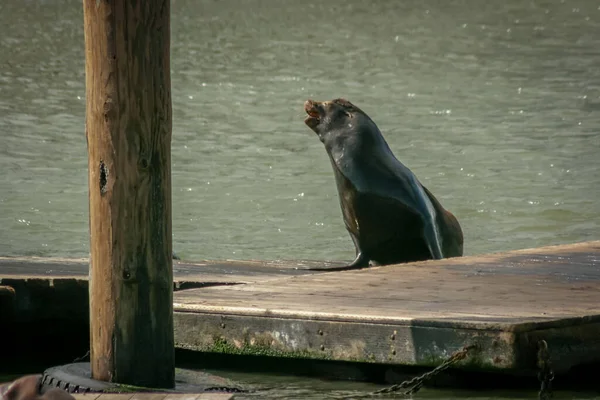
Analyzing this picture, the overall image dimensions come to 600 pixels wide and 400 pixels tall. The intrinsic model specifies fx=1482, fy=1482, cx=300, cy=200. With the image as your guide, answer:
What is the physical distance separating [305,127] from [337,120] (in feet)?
46.4

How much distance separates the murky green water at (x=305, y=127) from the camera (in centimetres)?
1582

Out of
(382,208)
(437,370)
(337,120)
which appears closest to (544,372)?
(437,370)

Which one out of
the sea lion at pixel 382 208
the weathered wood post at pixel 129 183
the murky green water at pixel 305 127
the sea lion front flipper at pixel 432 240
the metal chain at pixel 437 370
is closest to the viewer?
the weathered wood post at pixel 129 183

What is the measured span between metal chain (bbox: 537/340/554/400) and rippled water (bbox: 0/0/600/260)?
7228 millimetres

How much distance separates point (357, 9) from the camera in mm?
47969

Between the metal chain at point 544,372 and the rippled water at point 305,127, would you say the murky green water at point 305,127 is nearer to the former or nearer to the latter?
the rippled water at point 305,127

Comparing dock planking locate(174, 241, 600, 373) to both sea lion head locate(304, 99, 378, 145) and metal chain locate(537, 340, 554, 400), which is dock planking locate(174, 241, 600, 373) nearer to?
metal chain locate(537, 340, 554, 400)

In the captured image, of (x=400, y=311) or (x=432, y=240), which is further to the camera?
(x=432, y=240)

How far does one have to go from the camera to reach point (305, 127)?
24.0 m

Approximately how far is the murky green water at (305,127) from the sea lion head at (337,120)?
3.39 meters

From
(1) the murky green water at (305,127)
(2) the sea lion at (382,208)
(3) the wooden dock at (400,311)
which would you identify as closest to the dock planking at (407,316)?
(3) the wooden dock at (400,311)

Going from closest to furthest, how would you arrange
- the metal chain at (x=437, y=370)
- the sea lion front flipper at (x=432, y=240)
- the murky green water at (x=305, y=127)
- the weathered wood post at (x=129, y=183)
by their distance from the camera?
the weathered wood post at (x=129, y=183)
the metal chain at (x=437, y=370)
the sea lion front flipper at (x=432, y=240)
the murky green water at (x=305, y=127)

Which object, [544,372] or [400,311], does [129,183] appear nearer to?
[400,311]

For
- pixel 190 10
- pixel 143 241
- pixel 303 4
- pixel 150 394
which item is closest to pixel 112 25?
pixel 143 241
